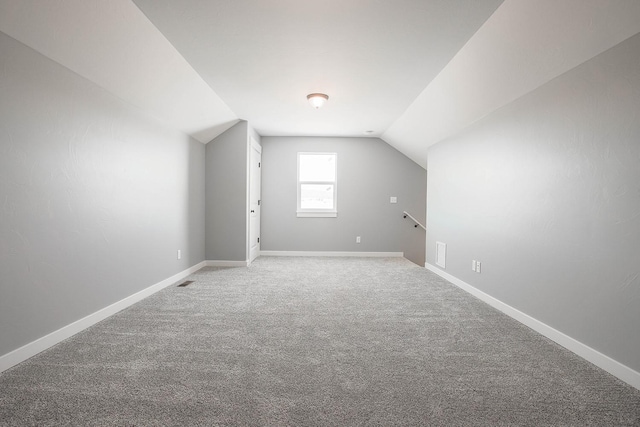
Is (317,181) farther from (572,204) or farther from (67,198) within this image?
(572,204)

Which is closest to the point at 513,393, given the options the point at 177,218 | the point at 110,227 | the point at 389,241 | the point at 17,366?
the point at 17,366

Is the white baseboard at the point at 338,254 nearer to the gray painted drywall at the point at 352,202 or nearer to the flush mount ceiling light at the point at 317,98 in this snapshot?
the gray painted drywall at the point at 352,202

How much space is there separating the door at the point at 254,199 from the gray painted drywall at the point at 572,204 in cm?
356

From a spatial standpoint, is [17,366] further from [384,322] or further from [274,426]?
[384,322]

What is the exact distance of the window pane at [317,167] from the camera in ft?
21.3

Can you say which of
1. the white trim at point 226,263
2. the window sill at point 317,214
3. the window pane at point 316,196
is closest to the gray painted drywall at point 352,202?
the window sill at point 317,214

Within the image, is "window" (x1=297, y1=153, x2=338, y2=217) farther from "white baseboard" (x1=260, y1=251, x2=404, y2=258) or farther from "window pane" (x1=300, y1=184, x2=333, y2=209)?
"white baseboard" (x1=260, y1=251, x2=404, y2=258)

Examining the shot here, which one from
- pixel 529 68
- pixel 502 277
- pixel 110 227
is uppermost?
pixel 529 68

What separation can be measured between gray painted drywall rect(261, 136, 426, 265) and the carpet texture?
10.6 feet

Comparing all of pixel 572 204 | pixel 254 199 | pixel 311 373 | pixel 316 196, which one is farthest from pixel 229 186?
pixel 572 204

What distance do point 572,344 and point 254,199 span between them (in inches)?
192

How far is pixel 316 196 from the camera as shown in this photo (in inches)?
256

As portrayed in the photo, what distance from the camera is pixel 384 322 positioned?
2.79m

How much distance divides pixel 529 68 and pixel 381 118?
8.79 feet
